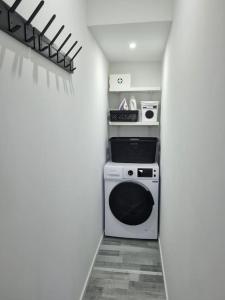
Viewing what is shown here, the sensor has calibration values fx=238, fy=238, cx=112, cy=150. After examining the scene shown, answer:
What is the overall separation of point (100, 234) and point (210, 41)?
2588 millimetres

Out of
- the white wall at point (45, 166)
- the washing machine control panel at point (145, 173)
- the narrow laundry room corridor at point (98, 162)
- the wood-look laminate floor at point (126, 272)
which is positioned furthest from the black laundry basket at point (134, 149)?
the wood-look laminate floor at point (126, 272)

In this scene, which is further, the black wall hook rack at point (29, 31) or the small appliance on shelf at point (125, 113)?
the small appliance on shelf at point (125, 113)

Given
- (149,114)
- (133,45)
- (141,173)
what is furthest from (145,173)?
(133,45)

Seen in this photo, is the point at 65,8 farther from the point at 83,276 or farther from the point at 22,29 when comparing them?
the point at 83,276

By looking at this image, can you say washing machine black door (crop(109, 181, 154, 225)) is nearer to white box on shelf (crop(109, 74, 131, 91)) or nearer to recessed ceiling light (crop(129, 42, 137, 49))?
white box on shelf (crop(109, 74, 131, 91))

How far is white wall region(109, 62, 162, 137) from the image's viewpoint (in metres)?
3.38

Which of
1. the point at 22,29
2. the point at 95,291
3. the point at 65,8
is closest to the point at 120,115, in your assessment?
the point at 65,8

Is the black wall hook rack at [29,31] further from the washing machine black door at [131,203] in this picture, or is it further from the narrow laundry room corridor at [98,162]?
the washing machine black door at [131,203]

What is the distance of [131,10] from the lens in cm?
199

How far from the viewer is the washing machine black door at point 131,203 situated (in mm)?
2912

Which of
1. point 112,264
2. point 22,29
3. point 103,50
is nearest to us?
point 22,29

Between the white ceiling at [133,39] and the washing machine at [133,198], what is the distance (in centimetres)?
138

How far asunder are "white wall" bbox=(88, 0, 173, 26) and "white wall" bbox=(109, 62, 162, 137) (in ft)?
4.54

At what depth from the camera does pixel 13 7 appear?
2.80 ft
